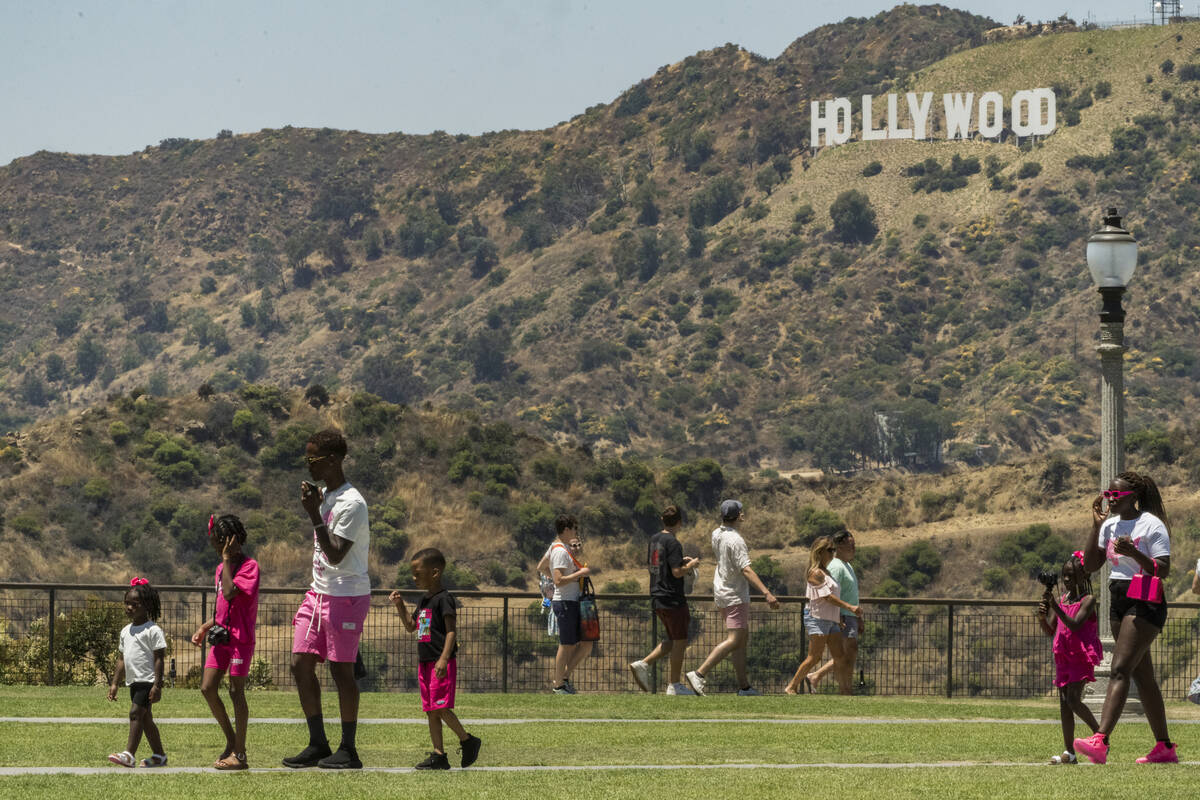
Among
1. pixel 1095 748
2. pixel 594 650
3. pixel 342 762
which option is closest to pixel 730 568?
pixel 1095 748

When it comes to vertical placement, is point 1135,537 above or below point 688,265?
below

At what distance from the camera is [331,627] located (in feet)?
31.6

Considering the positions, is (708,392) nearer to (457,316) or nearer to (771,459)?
(771,459)

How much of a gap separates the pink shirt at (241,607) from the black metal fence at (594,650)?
6541mm

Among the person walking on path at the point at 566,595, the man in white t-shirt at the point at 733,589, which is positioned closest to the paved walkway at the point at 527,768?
the man in white t-shirt at the point at 733,589

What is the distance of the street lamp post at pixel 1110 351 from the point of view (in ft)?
47.1

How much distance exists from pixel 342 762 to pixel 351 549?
1351 millimetres

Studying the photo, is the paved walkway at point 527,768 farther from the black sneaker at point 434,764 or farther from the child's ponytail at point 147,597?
the child's ponytail at point 147,597

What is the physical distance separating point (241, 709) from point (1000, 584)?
1823 inches

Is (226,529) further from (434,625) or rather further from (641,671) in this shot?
(641,671)

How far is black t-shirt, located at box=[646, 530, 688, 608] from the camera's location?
53.7ft

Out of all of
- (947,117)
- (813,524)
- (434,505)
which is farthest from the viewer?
(947,117)

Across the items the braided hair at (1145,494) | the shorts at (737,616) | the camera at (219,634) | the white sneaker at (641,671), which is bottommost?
the white sneaker at (641,671)

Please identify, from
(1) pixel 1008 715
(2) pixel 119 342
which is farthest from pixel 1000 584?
(2) pixel 119 342
